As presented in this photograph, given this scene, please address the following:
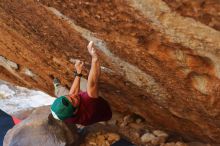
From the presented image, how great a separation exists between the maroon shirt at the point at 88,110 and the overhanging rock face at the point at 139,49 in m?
0.26

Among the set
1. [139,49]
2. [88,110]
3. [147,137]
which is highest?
[139,49]

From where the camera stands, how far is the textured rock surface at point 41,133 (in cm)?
333

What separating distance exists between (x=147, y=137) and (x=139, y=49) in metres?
1.44

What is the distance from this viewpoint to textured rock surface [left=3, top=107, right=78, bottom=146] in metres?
3.33

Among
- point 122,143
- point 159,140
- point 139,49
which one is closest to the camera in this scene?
point 139,49

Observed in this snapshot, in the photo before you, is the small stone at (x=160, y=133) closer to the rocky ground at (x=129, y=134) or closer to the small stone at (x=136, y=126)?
the rocky ground at (x=129, y=134)

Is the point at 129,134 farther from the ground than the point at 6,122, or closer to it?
farther from the ground

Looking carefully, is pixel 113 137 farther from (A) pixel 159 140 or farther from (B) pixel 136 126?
(A) pixel 159 140

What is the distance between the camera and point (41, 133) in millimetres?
3346

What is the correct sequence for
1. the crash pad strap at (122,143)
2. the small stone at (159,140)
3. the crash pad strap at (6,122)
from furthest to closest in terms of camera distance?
the crash pad strap at (6,122) → the crash pad strap at (122,143) → the small stone at (159,140)

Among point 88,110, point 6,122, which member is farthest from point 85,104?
point 6,122

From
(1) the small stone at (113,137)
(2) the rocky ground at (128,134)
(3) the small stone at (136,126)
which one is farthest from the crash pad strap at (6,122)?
(3) the small stone at (136,126)

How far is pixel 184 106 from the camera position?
259 centimetres

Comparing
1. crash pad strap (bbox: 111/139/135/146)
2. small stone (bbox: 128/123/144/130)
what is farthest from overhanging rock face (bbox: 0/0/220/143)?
crash pad strap (bbox: 111/139/135/146)
